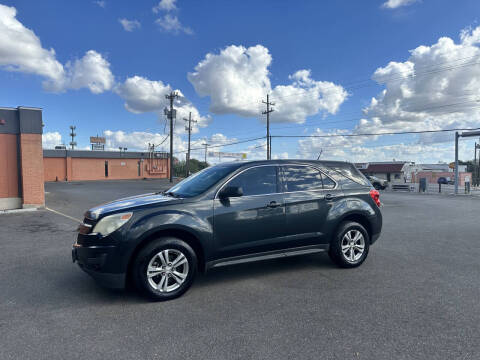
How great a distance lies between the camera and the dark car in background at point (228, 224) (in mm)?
3820

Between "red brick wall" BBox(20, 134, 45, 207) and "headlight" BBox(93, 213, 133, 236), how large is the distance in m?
11.1

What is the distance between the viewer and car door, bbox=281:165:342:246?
186 inches

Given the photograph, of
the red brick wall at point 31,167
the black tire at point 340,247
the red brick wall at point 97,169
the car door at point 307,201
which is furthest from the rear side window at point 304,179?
the red brick wall at point 97,169

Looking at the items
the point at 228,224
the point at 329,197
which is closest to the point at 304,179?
the point at 329,197

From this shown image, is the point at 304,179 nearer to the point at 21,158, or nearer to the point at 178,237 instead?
the point at 178,237

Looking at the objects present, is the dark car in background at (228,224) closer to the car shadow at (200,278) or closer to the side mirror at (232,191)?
the side mirror at (232,191)

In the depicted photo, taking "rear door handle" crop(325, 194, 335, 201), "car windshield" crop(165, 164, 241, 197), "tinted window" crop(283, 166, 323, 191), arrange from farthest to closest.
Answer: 1. "rear door handle" crop(325, 194, 335, 201)
2. "tinted window" crop(283, 166, 323, 191)
3. "car windshield" crop(165, 164, 241, 197)

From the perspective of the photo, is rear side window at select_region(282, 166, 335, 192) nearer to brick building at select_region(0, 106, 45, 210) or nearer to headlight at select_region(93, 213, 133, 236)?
headlight at select_region(93, 213, 133, 236)

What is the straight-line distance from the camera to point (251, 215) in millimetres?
4406

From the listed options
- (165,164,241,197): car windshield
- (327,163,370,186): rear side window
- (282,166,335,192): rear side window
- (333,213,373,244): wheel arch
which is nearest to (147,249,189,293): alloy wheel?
(165,164,241,197): car windshield

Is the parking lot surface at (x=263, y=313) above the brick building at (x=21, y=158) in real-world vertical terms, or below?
below

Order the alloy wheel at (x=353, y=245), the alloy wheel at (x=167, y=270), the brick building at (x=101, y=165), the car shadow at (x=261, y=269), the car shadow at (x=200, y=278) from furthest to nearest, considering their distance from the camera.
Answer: the brick building at (x=101, y=165), the alloy wheel at (x=353, y=245), the car shadow at (x=261, y=269), the car shadow at (x=200, y=278), the alloy wheel at (x=167, y=270)

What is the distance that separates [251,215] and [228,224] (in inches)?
14.0

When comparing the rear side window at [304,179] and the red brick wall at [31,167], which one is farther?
the red brick wall at [31,167]
